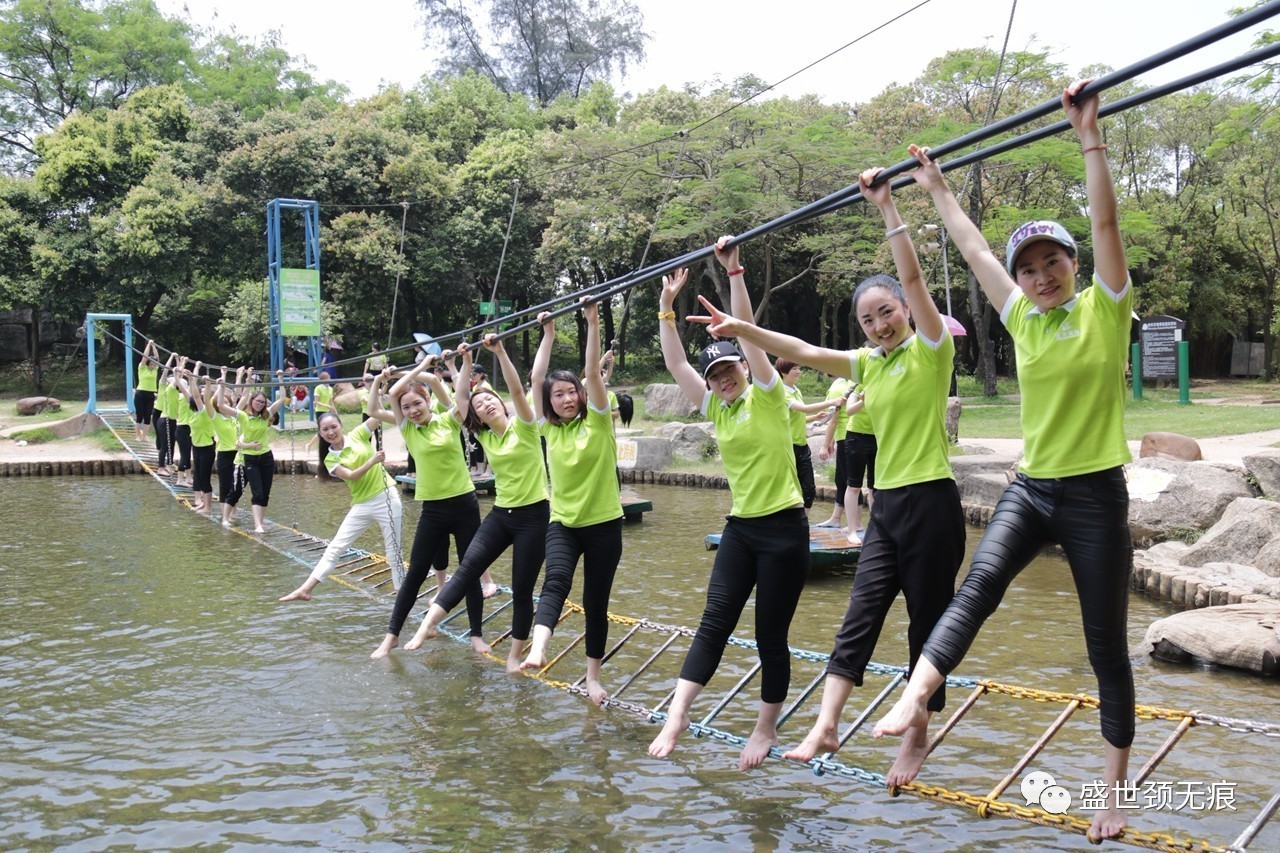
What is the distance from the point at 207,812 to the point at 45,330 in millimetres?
35412

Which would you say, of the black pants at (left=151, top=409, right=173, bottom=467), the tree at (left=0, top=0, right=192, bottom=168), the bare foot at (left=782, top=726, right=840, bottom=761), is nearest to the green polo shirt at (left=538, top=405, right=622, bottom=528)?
the bare foot at (left=782, top=726, right=840, bottom=761)

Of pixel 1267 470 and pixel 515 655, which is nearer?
pixel 515 655

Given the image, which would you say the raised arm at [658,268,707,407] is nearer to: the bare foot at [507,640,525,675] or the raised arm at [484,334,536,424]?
the raised arm at [484,334,536,424]

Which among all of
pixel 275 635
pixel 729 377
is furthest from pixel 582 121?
pixel 729 377

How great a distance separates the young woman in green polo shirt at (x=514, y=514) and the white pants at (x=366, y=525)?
209 centimetres

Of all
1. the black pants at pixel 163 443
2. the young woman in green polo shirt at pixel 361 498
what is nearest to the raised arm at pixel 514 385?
the young woman in green polo shirt at pixel 361 498

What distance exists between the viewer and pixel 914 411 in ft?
13.3

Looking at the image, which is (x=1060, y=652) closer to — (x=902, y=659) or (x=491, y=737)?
(x=902, y=659)

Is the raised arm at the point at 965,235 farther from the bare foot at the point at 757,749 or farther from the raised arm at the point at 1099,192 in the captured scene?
the bare foot at the point at 757,749

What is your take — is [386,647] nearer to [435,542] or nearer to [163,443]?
[435,542]

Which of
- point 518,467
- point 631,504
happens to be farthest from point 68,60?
point 518,467

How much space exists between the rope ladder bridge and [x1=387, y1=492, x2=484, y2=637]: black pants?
443mm

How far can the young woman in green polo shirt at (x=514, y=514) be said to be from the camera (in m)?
6.74

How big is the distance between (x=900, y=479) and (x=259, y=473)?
10830mm
